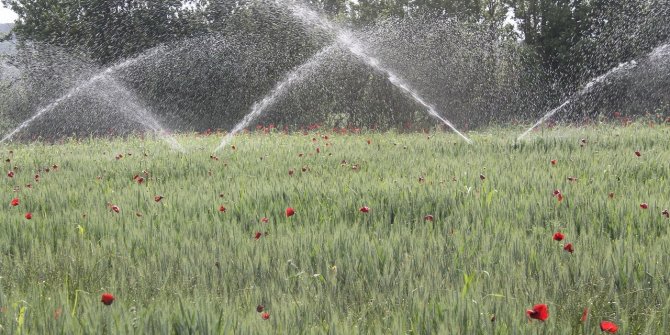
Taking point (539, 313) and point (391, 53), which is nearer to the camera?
point (539, 313)

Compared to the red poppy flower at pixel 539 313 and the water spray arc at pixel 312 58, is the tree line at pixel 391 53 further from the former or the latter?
the red poppy flower at pixel 539 313

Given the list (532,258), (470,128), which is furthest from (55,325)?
(470,128)

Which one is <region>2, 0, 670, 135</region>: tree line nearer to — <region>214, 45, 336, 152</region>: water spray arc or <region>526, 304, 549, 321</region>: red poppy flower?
<region>214, 45, 336, 152</region>: water spray arc

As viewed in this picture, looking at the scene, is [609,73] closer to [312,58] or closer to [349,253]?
[312,58]

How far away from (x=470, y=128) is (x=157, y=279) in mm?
11334

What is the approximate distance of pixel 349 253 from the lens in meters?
2.35

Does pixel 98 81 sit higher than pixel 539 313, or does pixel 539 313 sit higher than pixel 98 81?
pixel 98 81

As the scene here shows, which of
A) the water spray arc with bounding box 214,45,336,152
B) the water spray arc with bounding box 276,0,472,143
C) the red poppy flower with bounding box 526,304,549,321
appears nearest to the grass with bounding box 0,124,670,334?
the red poppy flower with bounding box 526,304,549,321

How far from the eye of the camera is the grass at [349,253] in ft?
5.48

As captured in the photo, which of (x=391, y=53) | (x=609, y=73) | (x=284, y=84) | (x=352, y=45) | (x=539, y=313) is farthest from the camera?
(x=284, y=84)

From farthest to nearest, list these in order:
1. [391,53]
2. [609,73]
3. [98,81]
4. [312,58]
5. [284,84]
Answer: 1. [98,81]
2. [284,84]
3. [312,58]
4. [609,73]
5. [391,53]

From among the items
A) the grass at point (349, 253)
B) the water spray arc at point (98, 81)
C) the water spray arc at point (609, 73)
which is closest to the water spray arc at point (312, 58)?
the water spray arc at point (98, 81)

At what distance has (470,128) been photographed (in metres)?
12.9

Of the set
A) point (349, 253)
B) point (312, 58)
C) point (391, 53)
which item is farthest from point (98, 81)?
point (349, 253)
